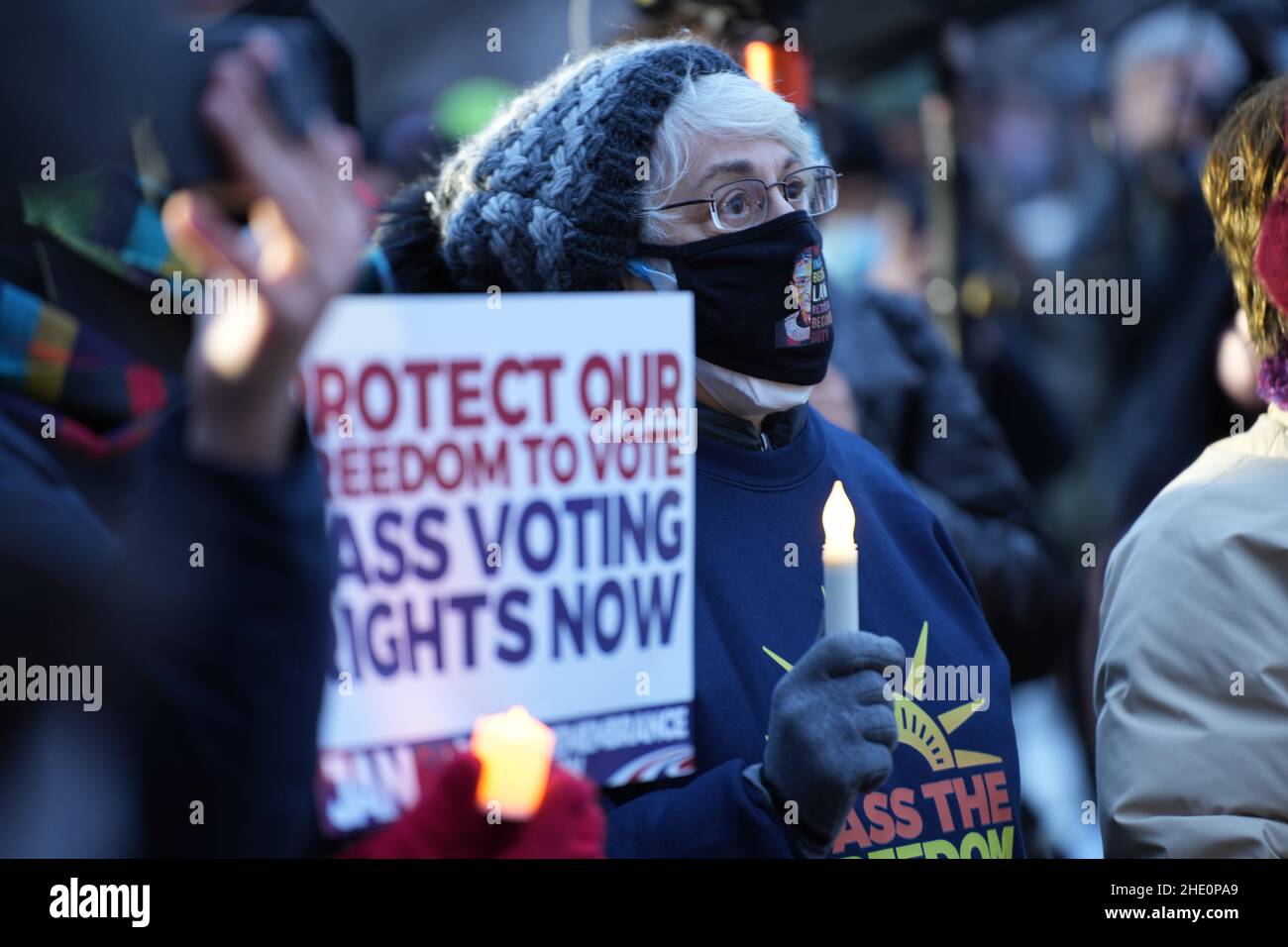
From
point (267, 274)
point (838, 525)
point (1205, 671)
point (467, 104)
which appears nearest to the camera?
point (267, 274)

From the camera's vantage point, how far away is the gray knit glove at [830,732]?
212 centimetres

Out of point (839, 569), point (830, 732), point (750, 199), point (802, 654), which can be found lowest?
point (830, 732)

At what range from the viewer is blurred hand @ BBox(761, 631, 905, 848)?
2.12 meters

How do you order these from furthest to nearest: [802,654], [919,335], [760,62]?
[919,335]
[760,62]
[802,654]

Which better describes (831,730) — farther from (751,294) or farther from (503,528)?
(751,294)

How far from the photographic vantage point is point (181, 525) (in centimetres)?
172

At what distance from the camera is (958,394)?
3658 millimetres

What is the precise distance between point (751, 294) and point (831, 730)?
2.25 ft

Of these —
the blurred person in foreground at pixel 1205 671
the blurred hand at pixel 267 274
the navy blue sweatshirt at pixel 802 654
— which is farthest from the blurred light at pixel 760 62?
the blurred hand at pixel 267 274

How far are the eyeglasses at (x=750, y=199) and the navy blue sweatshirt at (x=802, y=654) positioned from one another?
324mm

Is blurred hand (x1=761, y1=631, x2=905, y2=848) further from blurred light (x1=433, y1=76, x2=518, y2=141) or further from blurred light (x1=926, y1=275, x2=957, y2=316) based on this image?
blurred light (x1=926, y1=275, x2=957, y2=316)

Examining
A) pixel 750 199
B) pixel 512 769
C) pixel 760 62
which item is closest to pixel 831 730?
pixel 512 769

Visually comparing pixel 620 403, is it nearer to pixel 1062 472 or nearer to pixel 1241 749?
pixel 1241 749
